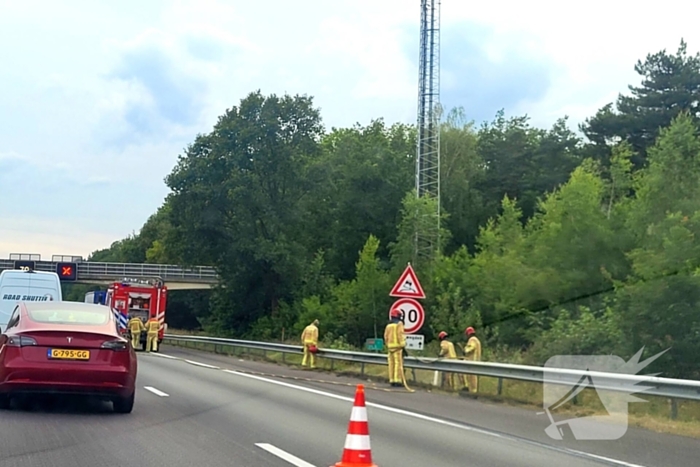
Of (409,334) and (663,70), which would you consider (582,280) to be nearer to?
(409,334)

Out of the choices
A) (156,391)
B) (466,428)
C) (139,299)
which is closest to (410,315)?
(156,391)

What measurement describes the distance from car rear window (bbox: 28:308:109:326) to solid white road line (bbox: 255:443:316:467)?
365 centimetres

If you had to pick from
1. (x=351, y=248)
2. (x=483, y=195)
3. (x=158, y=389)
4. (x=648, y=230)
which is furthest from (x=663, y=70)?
(x=158, y=389)

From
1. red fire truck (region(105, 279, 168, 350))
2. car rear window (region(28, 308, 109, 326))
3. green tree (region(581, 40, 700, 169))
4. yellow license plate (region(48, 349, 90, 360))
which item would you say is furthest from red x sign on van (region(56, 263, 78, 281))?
yellow license plate (region(48, 349, 90, 360))

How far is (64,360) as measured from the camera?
12.5m

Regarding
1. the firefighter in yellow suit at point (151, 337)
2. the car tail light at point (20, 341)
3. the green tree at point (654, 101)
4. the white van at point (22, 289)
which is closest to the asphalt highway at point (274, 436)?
the car tail light at point (20, 341)

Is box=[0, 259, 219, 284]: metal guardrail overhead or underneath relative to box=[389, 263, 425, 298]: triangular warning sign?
overhead

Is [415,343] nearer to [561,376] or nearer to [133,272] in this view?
[561,376]

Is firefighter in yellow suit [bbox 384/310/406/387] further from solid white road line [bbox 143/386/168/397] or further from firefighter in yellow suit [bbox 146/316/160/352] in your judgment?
firefighter in yellow suit [bbox 146/316/160/352]

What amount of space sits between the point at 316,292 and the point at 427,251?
7.68 meters

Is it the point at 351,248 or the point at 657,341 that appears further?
the point at 351,248

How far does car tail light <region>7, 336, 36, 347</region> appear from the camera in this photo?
1245 cm

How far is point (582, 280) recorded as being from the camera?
36.5 m

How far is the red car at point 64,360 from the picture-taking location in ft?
40.6
